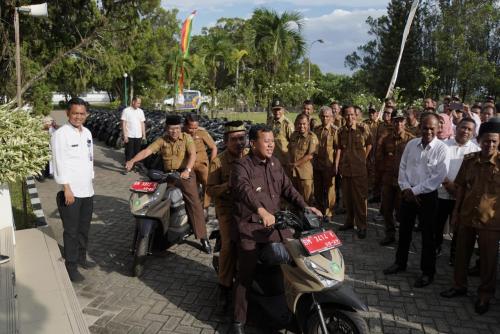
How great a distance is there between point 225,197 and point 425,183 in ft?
6.81

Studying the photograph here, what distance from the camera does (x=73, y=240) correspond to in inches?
170

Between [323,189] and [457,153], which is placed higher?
[457,153]

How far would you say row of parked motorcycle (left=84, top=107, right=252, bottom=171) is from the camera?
9145mm

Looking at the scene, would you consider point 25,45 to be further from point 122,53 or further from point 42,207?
point 42,207

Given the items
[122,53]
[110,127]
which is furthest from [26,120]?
[110,127]

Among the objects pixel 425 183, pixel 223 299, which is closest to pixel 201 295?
pixel 223 299

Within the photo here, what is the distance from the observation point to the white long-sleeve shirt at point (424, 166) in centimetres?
409

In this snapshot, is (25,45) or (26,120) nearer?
(26,120)

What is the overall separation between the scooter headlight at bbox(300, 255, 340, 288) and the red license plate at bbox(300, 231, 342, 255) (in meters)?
0.11

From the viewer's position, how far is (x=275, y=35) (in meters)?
15.5

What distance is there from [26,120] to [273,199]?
9.98 feet

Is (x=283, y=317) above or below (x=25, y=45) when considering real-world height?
below

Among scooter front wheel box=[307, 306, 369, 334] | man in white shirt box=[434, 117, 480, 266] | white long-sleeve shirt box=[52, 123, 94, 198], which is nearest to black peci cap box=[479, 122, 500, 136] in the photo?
man in white shirt box=[434, 117, 480, 266]

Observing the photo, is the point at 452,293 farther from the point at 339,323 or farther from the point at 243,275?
the point at 243,275
